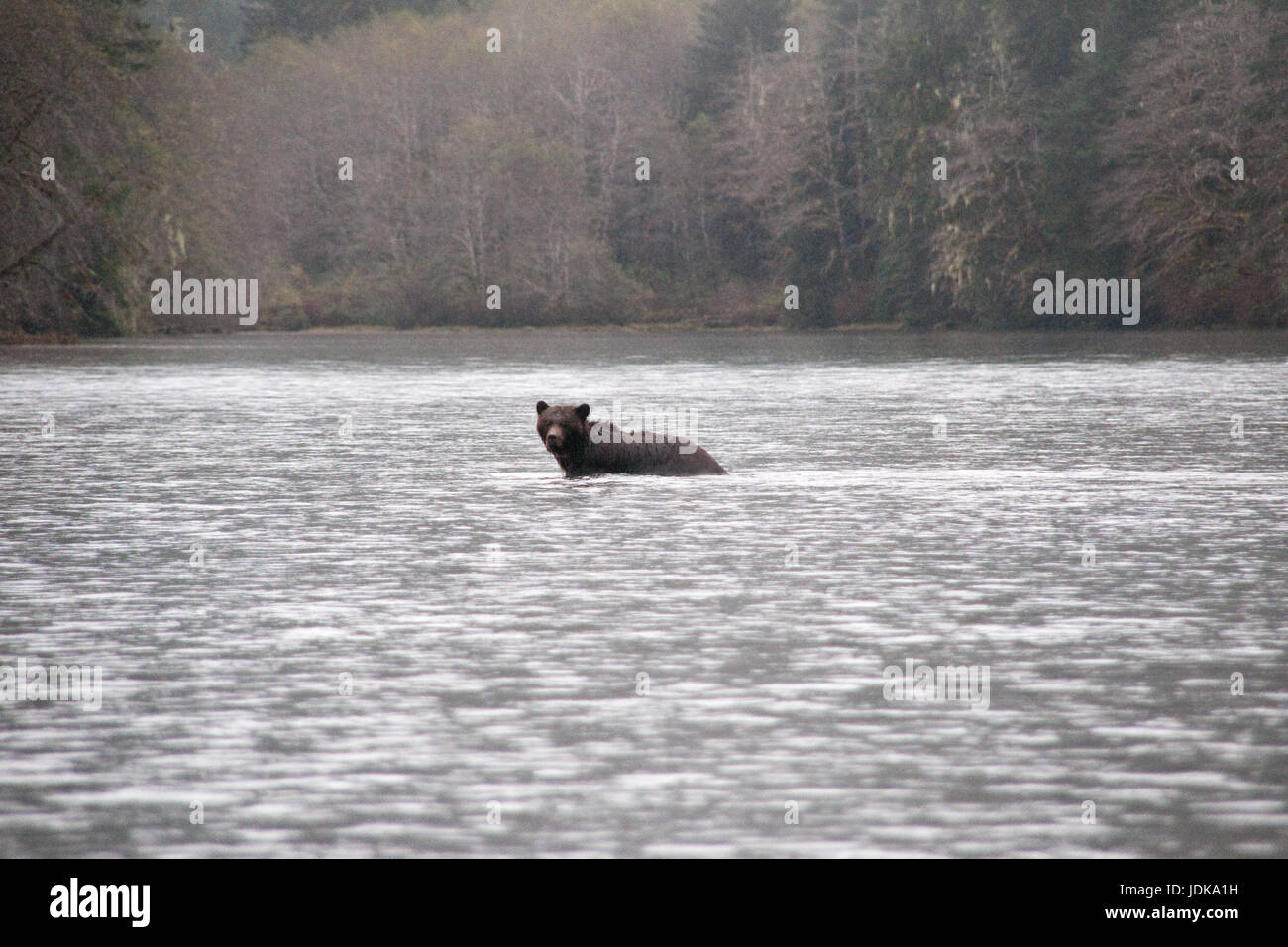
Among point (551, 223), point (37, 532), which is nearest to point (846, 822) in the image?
point (37, 532)

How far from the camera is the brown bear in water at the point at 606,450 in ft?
66.8

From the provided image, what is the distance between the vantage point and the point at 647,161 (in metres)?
111

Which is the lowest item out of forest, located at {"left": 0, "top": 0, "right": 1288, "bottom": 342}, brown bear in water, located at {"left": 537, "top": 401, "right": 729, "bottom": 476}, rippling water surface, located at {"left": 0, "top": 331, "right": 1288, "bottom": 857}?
rippling water surface, located at {"left": 0, "top": 331, "right": 1288, "bottom": 857}

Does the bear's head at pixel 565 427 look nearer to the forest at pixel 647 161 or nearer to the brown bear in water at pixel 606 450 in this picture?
the brown bear in water at pixel 606 450

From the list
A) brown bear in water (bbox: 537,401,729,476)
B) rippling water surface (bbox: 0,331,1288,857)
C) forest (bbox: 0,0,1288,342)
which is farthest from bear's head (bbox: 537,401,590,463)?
forest (bbox: 0,0,1288,342)

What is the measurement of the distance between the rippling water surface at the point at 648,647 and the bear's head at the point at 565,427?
46 centimetres

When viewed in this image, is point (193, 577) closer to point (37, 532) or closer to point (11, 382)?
point (37, 532)

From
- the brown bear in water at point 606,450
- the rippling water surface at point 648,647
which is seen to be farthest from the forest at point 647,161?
the rippling water surface at point 648,647

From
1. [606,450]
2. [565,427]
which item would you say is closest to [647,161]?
[606,450]

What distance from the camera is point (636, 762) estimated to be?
7.85 metres

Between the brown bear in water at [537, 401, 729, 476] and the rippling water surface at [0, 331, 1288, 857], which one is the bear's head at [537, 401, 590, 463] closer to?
the brown bear in water at [537, 401, 729, 476]

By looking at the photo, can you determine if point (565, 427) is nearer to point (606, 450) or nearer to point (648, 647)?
point (606, 450)

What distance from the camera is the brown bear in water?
66.8 feet
